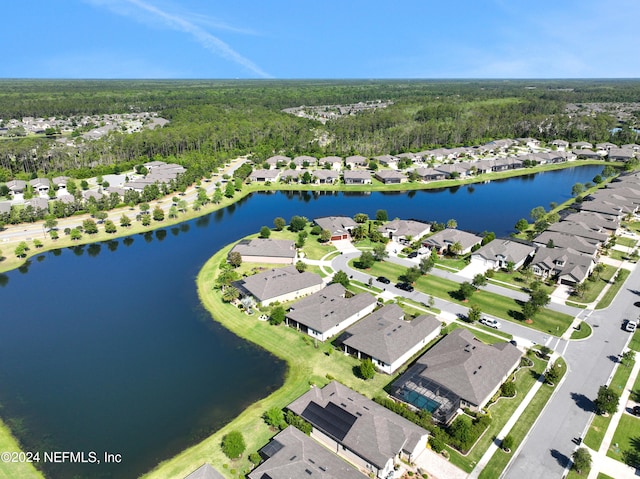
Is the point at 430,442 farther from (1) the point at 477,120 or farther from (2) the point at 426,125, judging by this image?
(1) the point at 477,120

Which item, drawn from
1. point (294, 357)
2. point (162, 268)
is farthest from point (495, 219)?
point (162, 268)

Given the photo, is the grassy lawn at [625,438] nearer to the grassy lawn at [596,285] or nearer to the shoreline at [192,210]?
the grassy lawn at [596,285]

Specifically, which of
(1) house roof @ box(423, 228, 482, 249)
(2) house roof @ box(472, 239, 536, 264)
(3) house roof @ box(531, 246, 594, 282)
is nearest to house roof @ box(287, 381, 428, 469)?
(2) house roof @ box(472, 239, 536, 264)

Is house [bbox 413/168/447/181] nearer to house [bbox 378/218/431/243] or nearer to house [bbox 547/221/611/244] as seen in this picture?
house [bbox 378/218/431/243]

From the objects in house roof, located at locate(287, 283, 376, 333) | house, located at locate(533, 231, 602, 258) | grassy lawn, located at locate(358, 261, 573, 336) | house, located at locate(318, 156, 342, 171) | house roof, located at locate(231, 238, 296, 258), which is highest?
house, located at locate(318, 156, 342, 171)

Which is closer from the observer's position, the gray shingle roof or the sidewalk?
the sidewalk

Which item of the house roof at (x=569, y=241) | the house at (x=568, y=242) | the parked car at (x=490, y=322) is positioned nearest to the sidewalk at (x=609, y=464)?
the parked car at (x=490, y=322)

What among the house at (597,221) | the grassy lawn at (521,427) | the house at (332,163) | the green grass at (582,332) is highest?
the house at (332,163)
